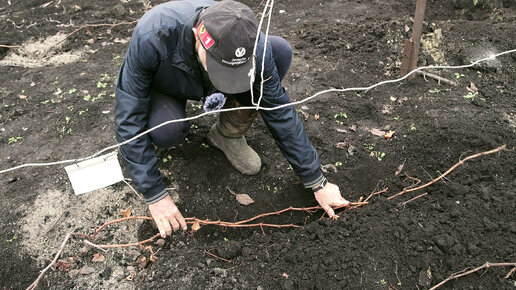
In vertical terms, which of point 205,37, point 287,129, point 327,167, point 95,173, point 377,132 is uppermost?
point 205,37

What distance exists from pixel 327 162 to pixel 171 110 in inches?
44.5

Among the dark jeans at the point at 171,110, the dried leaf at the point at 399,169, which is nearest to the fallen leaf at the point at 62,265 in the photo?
the dark jeans at the point at 171,110

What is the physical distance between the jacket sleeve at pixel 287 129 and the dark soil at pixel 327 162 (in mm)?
293

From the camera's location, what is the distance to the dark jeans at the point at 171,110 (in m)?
2.37

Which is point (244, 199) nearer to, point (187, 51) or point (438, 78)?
point (187, 51)

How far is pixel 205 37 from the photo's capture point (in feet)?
5.93

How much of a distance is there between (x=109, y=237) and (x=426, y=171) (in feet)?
6.50

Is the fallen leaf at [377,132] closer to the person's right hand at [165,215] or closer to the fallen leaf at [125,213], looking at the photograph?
the person's right hand at [165,215]

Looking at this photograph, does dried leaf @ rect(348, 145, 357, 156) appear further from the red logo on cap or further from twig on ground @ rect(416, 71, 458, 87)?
the red logo on cap

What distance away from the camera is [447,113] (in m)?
2.99

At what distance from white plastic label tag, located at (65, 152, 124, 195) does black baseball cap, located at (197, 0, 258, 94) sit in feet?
2.19

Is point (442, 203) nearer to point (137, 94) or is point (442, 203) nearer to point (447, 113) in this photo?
point (447, 113)

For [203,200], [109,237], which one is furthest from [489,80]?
[109,237]

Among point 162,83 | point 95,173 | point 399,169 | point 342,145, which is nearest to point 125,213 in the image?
point 95,173
